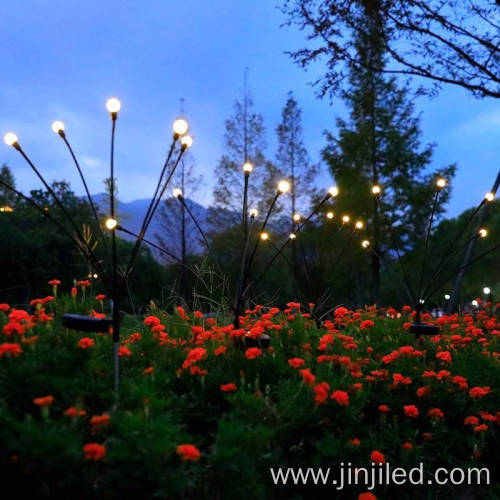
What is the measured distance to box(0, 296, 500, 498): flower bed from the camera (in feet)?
7.59

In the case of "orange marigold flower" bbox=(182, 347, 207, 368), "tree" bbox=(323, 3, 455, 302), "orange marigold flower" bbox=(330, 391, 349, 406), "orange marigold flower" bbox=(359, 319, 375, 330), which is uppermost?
"tree" bbox=(323, 3, 455, 302)

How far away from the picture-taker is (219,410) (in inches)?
128

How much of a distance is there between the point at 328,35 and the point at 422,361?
20.4ft

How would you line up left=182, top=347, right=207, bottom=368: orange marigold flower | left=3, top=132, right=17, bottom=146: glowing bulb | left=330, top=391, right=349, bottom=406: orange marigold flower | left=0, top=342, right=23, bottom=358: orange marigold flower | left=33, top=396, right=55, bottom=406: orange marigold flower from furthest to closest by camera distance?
left=3, top=132, right=17, bottom=146: glowing bulb, left=182, top=347, right=207, bottom=368: orange marigold flower, left=330, top=391, right=349, bottom=406: orange marigold flower, left=0, top=342, right=23, bottom=358: orange marigold flower, left=33, top=396, right=55, bottom=406: orange marigold flower

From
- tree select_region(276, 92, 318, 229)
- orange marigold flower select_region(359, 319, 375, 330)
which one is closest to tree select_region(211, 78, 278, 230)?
tree select_region(276, 92, 318, 229)

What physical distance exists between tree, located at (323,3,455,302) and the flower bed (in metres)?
13.5

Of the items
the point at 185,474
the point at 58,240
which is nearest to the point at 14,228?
the point at 58,240

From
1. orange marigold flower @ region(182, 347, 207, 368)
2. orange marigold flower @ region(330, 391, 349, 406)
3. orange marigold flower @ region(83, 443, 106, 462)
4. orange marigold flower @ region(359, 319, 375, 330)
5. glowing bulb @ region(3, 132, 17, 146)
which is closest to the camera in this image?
orange marigold flower @ region(83, 443, 106, 462)

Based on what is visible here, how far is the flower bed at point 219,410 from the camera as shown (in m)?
2.31

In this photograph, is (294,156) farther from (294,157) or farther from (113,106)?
(113,106)

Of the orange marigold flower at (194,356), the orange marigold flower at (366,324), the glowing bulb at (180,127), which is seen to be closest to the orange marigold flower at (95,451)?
the orange marigold flower at (194,356)

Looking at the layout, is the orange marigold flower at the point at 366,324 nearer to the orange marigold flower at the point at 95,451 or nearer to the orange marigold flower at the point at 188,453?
the orange marigold flower at the point at 188,453

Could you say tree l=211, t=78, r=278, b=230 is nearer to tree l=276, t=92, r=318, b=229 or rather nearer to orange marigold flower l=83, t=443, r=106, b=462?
tree l=276, t=92, r=318, b=229

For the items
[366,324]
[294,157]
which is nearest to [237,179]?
[294,157]
